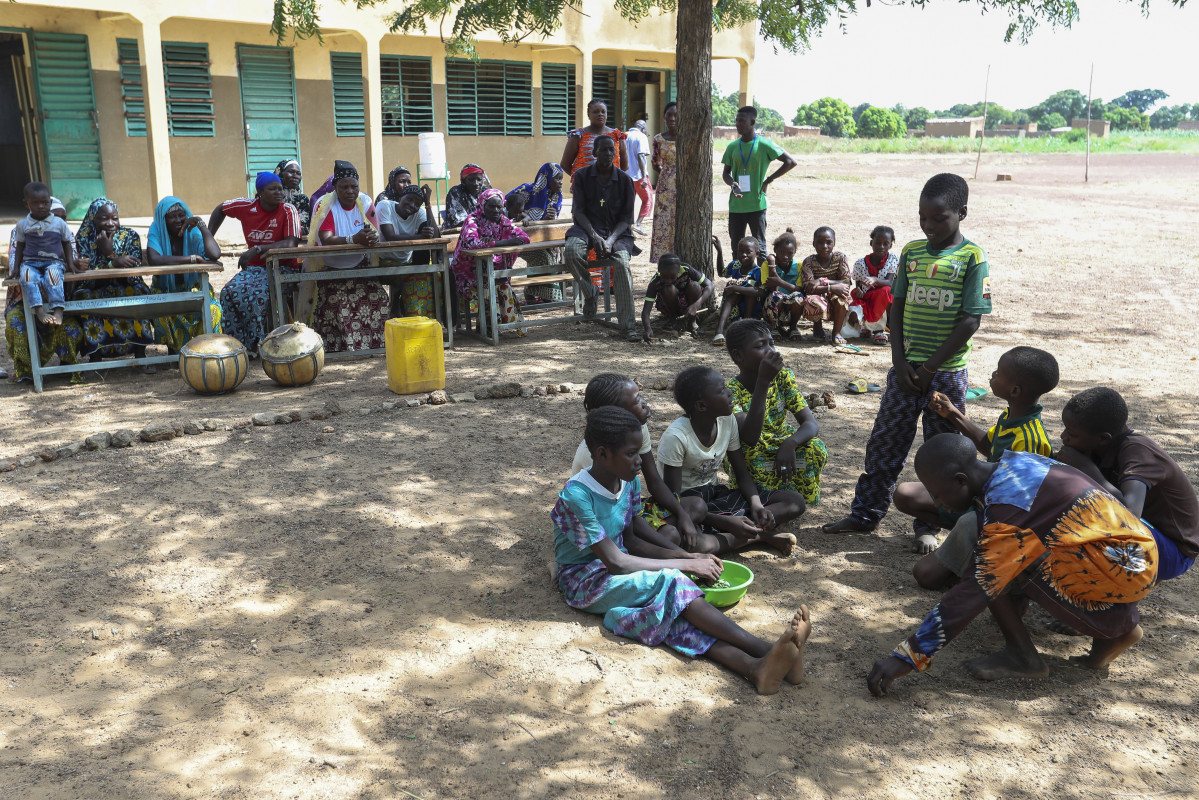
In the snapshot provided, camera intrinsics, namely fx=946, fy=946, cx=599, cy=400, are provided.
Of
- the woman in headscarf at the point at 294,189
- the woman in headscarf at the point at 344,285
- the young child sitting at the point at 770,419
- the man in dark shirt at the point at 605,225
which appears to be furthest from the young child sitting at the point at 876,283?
the woman in headscarf at the point at 294,189

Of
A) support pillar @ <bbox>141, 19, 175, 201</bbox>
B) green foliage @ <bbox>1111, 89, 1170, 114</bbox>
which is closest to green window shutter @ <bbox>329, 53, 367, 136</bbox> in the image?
support pillar @ <bbox>141, 19, 175, 201</bbox>

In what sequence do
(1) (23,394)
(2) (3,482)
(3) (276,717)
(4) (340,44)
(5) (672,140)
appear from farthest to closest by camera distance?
(4) (340,44) < (5) (672,140) < (1) (23,394) < (2) (3,482) < (3) (276,717)

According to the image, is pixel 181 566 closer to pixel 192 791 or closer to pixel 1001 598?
pixel 192 791

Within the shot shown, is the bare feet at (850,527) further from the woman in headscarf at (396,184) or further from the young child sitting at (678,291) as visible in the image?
the woman in headscarf at (396,184)

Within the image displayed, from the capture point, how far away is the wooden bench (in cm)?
643

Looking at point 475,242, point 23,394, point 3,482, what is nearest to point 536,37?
point 475,242

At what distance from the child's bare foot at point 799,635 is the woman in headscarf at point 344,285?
17.4 ft

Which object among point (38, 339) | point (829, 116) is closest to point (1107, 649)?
point (38, 339)

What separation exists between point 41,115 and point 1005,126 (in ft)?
282

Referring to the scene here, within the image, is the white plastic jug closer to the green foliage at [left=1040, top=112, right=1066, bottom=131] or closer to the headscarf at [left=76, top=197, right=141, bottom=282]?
the headscarf at [left=76, top=197, right=141, bottom=282]

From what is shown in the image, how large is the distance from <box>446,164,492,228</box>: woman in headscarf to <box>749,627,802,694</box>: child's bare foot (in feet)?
21.9

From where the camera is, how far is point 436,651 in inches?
127

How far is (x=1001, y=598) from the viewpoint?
10.1 feet

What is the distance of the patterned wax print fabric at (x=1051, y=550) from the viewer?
286 cm
